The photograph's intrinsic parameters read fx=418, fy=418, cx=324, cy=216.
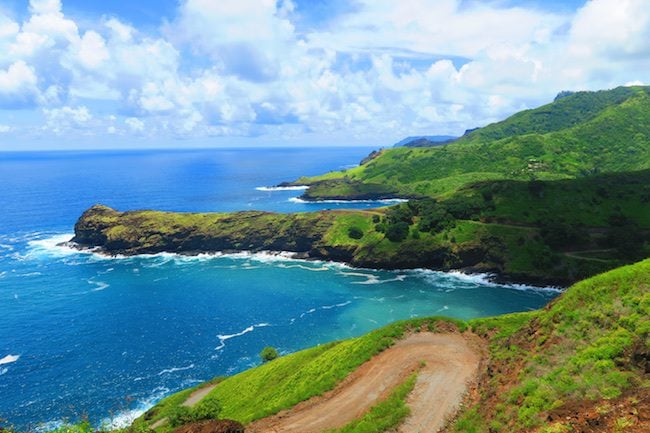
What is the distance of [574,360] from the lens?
1323 inches

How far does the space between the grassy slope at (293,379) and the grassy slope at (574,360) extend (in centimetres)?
1411

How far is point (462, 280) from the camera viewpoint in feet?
461

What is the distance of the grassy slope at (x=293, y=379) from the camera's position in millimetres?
46125

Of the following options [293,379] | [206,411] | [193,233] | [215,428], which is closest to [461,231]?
[193,233]

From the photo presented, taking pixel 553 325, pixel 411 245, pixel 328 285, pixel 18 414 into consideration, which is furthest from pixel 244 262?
pixel 553 325

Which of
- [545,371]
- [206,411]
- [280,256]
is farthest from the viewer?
[280,256]

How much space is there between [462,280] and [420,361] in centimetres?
9967

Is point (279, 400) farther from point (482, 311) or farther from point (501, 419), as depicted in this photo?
point (482, 311)

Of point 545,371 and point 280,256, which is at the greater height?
point 545,371

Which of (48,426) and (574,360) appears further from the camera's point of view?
(48,426)

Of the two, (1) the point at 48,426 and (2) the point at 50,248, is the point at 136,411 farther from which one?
(2) the point at 50,248

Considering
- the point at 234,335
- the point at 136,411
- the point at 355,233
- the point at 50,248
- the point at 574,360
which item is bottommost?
the point at 136,411

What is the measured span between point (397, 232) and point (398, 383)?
121463 millimetres

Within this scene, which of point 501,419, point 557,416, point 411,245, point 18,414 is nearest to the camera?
point 557,416
